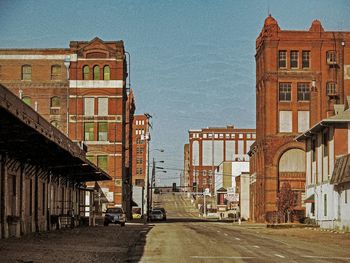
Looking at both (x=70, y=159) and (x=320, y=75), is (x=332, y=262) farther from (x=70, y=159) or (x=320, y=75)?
(x=320, y=75)

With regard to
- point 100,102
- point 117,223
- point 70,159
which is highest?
point 100,102

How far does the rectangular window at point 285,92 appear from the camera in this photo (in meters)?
94.6

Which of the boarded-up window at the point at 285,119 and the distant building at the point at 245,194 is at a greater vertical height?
the boarded-up window at the point at 285,119

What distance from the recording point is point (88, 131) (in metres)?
96.7

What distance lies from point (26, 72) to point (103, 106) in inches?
419

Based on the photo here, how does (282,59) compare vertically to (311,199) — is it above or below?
above

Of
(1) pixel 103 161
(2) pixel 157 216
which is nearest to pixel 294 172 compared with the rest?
(2) pixel 157 216

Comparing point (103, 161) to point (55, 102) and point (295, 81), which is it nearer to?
point (55, 102)

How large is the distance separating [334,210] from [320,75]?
36.6 meters

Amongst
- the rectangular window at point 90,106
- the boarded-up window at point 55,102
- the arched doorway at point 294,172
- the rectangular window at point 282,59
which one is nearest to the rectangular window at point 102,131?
the rectangular window at point 90,106

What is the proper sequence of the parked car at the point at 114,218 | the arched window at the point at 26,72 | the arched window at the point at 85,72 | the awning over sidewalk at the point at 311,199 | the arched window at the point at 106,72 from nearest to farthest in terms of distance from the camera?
the parked car at the point at 114,218 → the awning over sidewalk at the point at 311,199 → the arched window at the point at 106,72 → the arched window at the point at 85,72 → the arched window at the point at 26,72

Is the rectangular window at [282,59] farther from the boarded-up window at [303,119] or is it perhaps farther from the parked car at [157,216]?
the parked car at [157,216]

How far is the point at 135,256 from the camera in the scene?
25125 millimetres

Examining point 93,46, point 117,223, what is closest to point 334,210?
point 117,223
